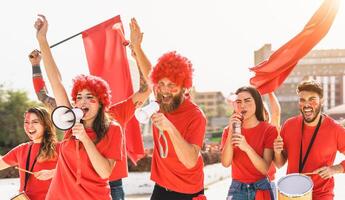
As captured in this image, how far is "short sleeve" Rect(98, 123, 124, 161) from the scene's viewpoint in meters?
4.41

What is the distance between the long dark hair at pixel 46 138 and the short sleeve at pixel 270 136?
1850 millimetres

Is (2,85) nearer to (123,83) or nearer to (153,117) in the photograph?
(123,83)

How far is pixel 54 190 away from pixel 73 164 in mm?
236

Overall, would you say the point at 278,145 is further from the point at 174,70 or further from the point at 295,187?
the point at 174,70

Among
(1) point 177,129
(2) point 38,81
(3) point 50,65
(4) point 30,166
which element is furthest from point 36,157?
(1) point 177,129

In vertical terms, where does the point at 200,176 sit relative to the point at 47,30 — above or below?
below

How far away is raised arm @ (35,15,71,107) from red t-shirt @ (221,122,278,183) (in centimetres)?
141

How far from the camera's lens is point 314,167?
5211mm

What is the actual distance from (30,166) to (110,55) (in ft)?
7.10

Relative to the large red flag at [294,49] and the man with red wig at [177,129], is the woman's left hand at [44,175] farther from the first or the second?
the large red flag at [294,49]

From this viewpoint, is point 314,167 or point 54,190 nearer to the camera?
point 54,190

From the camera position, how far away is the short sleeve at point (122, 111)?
5531mm

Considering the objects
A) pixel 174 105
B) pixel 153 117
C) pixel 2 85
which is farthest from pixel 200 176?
pixel 2 85

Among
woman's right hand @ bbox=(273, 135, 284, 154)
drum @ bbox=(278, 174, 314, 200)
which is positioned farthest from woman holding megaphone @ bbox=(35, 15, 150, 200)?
woman's right hand @ bbox=(273, 135, 284, 154)
